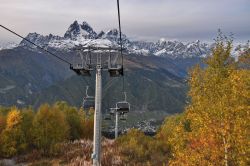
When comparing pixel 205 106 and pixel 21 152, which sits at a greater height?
pixel 205 106

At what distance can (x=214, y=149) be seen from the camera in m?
31.2

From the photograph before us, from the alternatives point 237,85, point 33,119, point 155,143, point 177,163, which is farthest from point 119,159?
point 33,119

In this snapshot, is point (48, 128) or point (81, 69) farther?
point (48, 128)

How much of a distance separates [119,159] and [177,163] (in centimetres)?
2628

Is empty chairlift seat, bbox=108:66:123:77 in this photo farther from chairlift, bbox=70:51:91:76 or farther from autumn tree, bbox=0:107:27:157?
autumn tree, bbox=0:107:27:157

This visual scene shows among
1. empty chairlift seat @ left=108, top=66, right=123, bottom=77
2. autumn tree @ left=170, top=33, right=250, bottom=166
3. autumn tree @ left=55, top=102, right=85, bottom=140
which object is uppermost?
empty chairlift seat @ left=108, top=66, right=123, bottom=77

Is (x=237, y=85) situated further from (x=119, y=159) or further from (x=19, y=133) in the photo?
(x=19, y=133)

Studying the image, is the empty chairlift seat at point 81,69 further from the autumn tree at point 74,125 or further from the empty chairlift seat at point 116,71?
the autumn tree at point 74,125

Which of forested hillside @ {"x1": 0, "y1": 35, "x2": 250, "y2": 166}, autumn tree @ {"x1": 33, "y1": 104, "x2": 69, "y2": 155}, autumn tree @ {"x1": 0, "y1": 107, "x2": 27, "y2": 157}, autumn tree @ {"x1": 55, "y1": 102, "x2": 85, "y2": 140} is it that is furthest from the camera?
autumn tree @ {"x1": 55, "y1": 102, "x2": 85, "y2": 140}

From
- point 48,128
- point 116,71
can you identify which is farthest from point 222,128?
point 48,128

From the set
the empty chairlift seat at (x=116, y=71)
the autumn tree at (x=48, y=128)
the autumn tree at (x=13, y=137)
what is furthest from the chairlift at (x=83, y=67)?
the autumn tree at (x=48, y=128)

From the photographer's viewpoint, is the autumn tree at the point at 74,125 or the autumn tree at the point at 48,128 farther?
the autumn tree at the point at 74,125

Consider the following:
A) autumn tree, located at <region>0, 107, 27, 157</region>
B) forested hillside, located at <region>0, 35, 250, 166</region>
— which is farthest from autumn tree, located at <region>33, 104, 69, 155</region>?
autumn tree, located at <region>0, 107, 27, 157</region>

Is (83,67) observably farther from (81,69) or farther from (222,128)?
(222,128)
